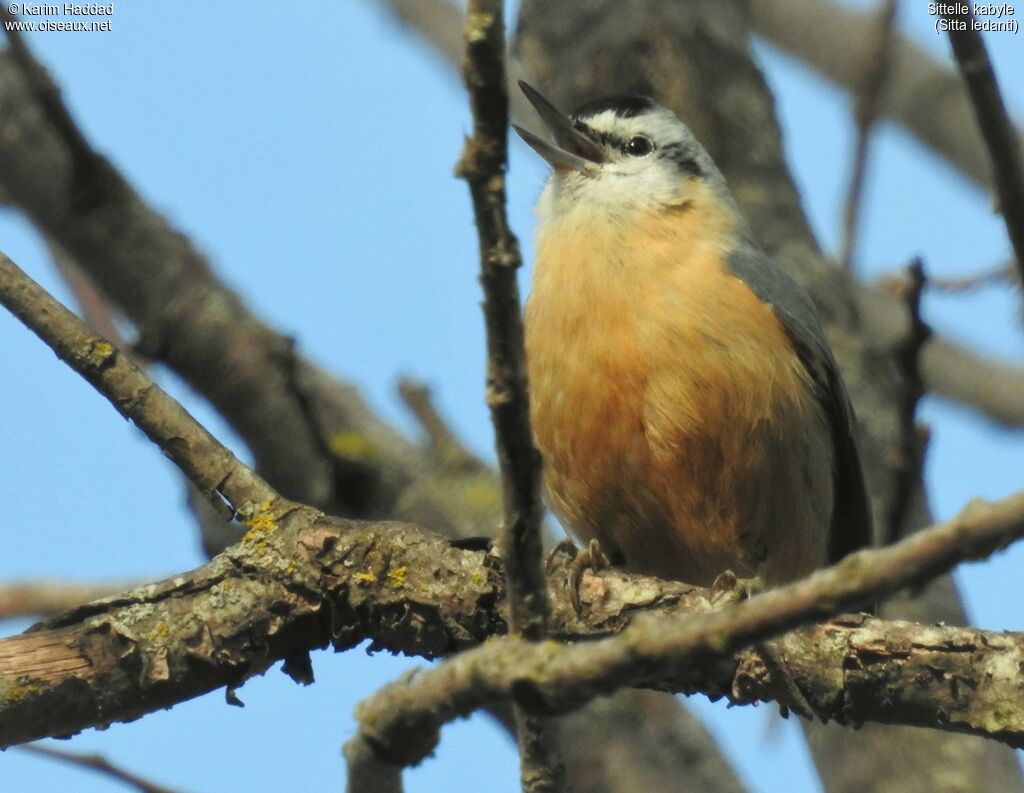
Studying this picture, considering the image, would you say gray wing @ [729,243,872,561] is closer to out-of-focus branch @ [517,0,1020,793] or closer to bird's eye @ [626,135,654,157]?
out-of-focus branch @ [517,0,1020,793]

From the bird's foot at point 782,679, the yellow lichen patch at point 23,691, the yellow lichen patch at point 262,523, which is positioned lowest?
the bird's foot at point 782,679

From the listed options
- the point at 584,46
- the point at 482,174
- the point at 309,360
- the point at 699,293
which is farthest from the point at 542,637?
the point at 584,46

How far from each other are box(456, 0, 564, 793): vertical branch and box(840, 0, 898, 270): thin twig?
11.6 ft

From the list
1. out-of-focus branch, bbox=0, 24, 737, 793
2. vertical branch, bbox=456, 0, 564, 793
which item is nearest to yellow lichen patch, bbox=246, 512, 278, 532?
vertical branch, bbox=456, 0, 564, 793

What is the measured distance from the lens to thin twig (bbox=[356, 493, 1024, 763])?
73.9 inches

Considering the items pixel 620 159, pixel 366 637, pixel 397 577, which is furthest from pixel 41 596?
pixel 620 159

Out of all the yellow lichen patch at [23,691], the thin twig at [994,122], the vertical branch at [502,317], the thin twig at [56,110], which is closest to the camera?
the vertical branch at [502,317]

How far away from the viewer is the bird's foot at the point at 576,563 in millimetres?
3613

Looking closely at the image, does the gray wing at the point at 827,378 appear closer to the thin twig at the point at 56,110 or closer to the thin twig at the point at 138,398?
the thin twig at the point at 138,398

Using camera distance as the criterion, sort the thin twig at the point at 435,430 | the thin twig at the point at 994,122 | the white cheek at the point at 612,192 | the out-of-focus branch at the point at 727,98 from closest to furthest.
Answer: the thin twig at the point at 994,122 → the white cheek at the point at 612,192 → the out-of-focus branch at the point at 727,98 → the thin twig at the point at 435,430

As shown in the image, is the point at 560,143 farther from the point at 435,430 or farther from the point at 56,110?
the point at 56,110

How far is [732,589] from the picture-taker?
384cm

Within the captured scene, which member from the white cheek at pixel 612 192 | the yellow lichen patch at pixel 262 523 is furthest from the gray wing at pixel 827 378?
the yellow lichen patch at pixel 262 523

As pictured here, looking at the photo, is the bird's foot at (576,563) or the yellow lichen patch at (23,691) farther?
the bird's foot at (576,563)
